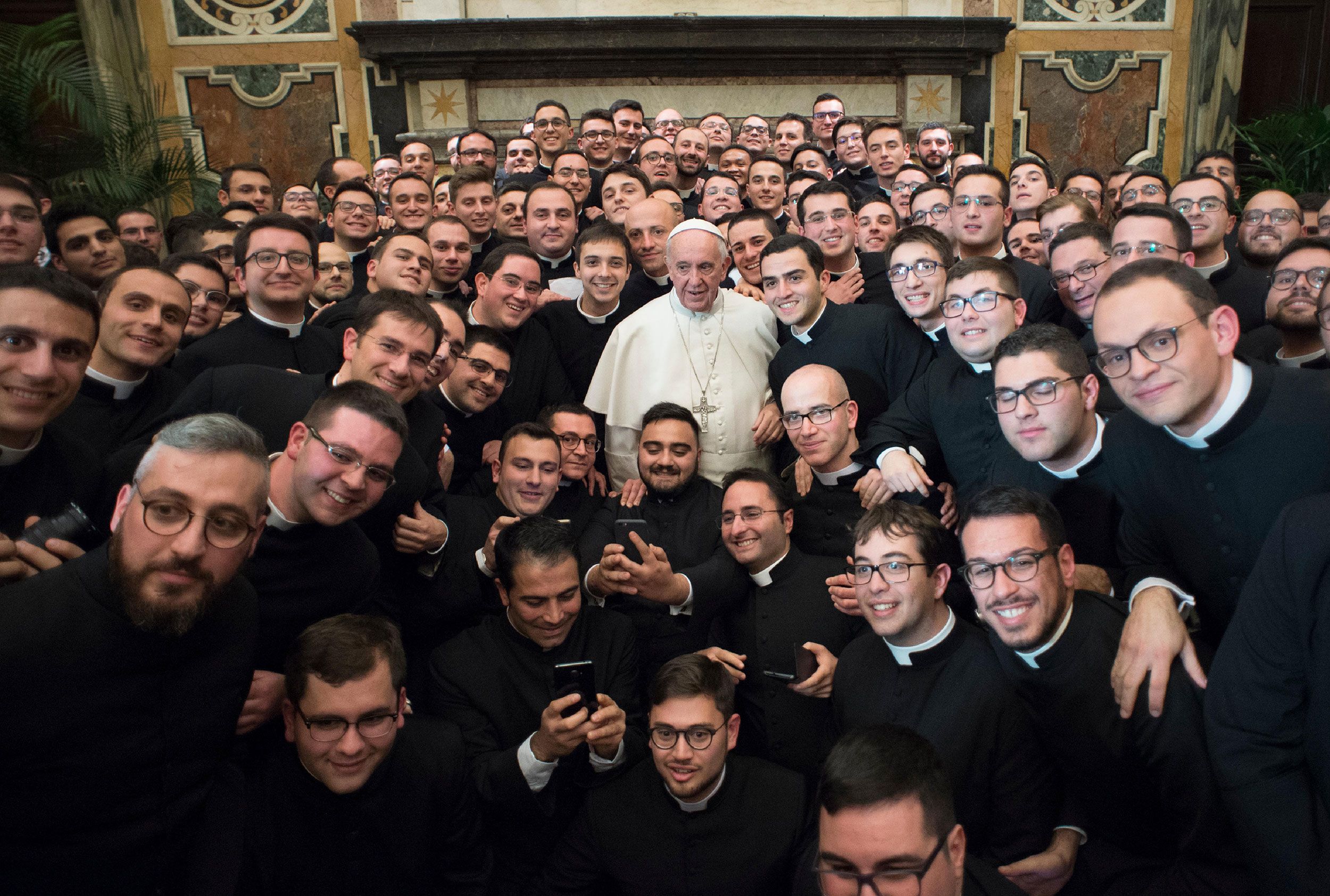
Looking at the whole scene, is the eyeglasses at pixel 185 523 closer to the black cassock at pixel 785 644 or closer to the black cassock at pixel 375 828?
the black cassock at pixel 375 828

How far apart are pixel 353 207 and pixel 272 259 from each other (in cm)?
179

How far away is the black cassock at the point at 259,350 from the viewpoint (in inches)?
145

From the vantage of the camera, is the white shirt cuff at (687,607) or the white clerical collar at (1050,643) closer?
the white clerical collar at (1050,643)

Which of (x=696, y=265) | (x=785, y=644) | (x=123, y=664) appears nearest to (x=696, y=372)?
(x=696, y=265)

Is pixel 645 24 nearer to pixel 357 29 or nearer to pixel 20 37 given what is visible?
pixel 357 29

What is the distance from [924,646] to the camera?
9.45ft

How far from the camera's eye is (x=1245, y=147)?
952 centimetres

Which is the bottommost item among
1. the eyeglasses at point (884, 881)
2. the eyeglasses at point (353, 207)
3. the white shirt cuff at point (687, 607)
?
the eyeglasses at point (884, 881)

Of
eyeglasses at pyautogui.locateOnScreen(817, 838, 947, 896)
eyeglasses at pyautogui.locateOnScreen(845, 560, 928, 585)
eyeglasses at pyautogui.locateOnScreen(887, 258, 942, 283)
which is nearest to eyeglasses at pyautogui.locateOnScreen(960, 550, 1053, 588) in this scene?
eyeglasses at pyautogui.locateOnScreen(845, 560, 928, 585)

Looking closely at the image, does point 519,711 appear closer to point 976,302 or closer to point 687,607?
point 687,607

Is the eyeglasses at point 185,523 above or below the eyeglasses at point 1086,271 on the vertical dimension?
below

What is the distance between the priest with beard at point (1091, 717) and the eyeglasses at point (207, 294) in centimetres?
300

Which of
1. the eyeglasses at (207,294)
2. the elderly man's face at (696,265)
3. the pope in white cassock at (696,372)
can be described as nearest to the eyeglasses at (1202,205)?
the pope in white cassock at (696,372)

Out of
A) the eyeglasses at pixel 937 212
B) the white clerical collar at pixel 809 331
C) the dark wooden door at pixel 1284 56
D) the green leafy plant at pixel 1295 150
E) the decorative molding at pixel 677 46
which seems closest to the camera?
the white clerical collar at pixel 809 331
